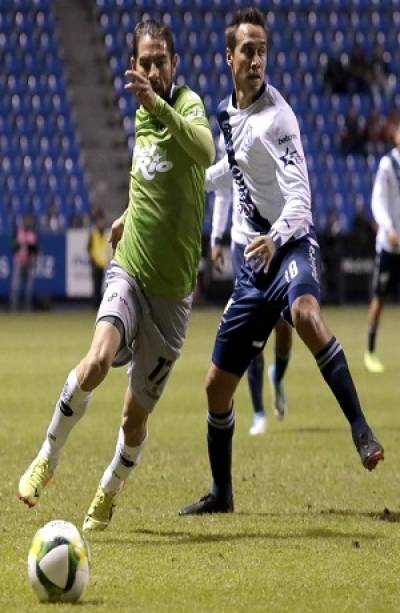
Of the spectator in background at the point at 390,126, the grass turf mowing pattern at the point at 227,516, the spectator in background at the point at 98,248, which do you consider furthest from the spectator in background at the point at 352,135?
the grass turf mowing pattern at the point at 227,516

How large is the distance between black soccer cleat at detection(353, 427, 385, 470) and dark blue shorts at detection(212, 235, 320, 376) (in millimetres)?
770

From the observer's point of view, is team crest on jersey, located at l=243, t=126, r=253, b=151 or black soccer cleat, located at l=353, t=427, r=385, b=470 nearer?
black soccer cleat, located at l=353, t=427, r=385, b=470

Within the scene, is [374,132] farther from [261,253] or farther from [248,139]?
[261,253]

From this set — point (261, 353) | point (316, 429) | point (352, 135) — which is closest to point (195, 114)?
point (261, 353)

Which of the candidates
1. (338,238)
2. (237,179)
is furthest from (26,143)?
(237,179)

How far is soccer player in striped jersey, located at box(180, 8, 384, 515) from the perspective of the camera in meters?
7.30

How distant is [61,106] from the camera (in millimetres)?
32062

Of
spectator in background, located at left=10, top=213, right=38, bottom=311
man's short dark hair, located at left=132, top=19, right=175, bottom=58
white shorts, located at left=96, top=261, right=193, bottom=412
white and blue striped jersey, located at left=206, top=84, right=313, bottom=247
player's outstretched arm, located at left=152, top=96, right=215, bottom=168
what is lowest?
spectator in background, located at left=10, top=213, right=38, bottom=311

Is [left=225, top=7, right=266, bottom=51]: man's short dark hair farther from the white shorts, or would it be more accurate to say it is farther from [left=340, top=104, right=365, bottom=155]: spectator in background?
[left=340, top=104, right=365, bottom=155]: spectator in background

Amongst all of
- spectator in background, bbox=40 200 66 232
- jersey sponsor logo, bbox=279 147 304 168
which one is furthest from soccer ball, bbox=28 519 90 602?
spectator in background, bbox=40 200 66 232

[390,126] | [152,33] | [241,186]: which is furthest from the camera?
[390,126]

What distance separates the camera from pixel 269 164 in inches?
298

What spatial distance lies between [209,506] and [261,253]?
1483 millimetres

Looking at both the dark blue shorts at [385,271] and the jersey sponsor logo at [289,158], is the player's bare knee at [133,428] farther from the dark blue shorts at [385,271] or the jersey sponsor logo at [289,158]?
the dark blue shorts at [385,271]
